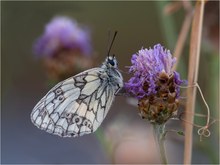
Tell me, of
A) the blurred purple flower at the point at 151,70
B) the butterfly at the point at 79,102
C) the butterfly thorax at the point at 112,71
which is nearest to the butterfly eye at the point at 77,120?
the butterfly at the point at 79,102

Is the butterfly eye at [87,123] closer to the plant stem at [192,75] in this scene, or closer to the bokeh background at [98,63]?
the bokeh background at [98,63]

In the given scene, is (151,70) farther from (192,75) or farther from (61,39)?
(61,39)

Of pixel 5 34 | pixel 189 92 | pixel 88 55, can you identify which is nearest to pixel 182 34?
pixel 189 92

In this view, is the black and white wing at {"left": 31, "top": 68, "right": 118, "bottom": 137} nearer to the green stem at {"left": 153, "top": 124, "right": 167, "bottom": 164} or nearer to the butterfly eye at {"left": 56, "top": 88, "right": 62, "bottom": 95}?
the butterfly eye at {"left": 56, "top": 88, "right": 62, "bottom": 95}

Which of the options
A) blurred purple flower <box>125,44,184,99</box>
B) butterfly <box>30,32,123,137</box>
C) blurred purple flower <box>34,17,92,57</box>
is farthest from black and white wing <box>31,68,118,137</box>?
blurred purple flower <box>34,17,92,57</box>

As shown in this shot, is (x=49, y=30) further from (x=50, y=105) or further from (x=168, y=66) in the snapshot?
(x=168, y=66)

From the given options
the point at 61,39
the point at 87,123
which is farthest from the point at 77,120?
the point at 61,39
